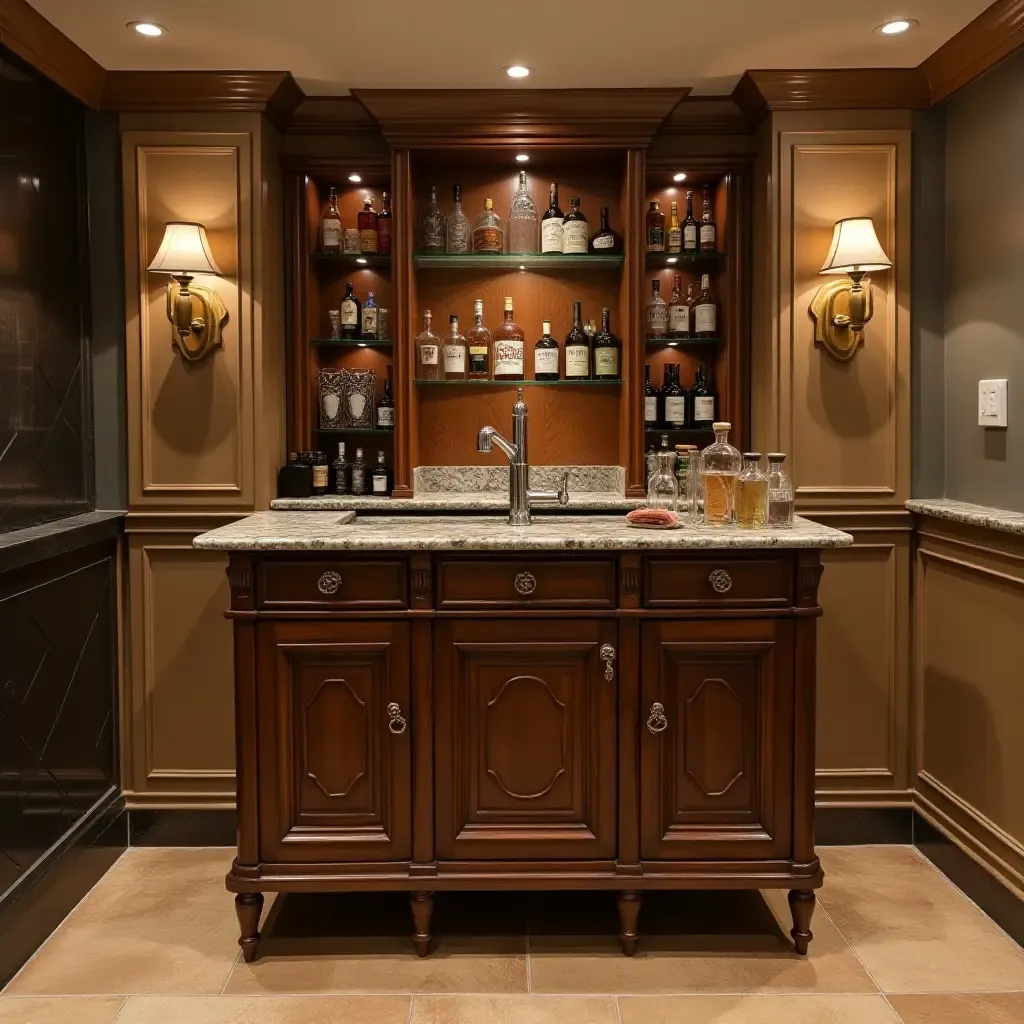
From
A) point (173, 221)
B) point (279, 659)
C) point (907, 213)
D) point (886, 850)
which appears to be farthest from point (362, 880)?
point (907, 213)

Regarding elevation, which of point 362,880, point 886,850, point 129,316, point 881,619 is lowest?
point 886,850

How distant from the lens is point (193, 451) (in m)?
3.20

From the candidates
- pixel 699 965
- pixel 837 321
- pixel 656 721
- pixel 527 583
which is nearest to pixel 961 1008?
pixel 699 965

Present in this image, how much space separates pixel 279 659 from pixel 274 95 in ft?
6.02

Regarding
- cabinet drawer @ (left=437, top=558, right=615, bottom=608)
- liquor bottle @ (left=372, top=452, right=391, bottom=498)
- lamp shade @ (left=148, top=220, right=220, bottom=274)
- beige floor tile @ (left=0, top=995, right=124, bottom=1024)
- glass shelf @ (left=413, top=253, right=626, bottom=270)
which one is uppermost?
glass shelf @ (left=413, top=253, right=626, bottom=270)

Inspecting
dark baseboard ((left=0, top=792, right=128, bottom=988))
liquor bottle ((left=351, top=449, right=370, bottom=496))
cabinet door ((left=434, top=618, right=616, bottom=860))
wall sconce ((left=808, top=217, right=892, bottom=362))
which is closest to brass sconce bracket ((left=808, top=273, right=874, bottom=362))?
wall sconce ((left=808, top=217, right=892, bottom=362))

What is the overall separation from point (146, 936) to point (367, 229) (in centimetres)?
239

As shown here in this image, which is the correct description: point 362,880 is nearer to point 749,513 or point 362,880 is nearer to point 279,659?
point 279,659

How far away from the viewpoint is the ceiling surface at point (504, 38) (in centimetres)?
263

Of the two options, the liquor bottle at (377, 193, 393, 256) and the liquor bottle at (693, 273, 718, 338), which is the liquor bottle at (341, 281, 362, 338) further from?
the liquor bottle at (693, 273, 718, 338)

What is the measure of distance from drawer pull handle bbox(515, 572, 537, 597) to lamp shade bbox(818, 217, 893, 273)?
1450mm

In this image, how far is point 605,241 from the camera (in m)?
3.50

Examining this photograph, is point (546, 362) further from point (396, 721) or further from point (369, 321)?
point (396, 721)

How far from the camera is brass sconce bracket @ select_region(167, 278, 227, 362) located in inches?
123
